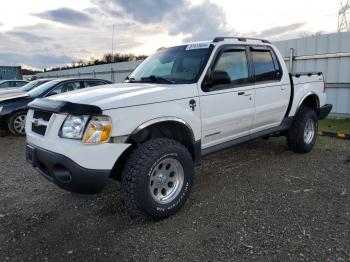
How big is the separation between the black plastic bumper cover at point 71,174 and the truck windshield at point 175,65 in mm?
1469

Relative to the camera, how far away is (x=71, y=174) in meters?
2.88

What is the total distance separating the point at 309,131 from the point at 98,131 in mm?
4336

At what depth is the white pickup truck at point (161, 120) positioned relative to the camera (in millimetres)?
2934

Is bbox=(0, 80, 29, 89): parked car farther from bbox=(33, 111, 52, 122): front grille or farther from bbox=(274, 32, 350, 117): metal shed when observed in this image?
bbox=(33, 111, 52, 122): front grille

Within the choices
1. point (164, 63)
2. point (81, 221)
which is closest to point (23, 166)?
point (81, 221)

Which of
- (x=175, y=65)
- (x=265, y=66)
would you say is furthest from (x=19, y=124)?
(x=265, y=66)

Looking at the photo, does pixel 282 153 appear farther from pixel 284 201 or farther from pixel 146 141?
pixel 146 141

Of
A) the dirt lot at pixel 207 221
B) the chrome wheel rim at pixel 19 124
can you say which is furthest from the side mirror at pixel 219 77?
the chrome wheel rim at pixel 19 124

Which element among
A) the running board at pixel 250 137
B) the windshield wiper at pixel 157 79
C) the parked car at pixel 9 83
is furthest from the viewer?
the parked car at pixel 9 83

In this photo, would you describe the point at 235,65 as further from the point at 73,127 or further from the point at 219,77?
the point at 73,127

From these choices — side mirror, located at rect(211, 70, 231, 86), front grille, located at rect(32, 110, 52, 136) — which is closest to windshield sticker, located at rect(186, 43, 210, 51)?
side mirror, located at rect(211, 70, 231, 86)

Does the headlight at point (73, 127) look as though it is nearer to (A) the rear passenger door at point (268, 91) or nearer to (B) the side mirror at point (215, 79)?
(B) the side mirror at point (215, 79)

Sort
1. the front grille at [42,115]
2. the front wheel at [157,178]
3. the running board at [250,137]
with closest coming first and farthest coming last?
1. the front wheel at [157,178]
2. the front grille at [42,115]
3. the running board at [250,137]

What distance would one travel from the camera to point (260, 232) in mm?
3100
